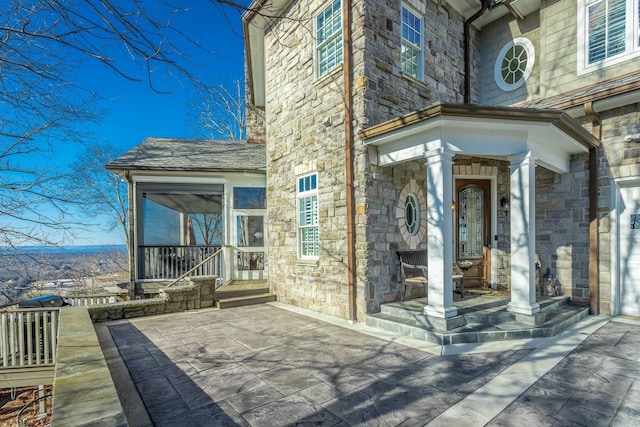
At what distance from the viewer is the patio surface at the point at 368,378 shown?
2623mm

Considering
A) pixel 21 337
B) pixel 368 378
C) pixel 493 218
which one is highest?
pixel 493 218

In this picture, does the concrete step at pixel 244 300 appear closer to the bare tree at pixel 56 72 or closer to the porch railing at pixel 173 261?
the porch railing at pixel 173 261

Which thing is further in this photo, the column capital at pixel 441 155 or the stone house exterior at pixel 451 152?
the stone house exterior at pixel 451 152

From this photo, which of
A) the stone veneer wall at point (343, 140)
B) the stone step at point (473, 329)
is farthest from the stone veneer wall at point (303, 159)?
the stone step at point (473, 329)

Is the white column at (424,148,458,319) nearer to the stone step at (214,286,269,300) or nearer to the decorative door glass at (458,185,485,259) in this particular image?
the decorative door glass at (458,185,485,259)

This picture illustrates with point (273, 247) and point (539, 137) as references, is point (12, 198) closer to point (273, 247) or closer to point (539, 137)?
point (273, 247)

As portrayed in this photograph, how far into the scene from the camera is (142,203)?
824 cm

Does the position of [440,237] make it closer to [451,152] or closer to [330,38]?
[451,152]

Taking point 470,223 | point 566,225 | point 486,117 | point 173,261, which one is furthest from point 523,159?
point 173,261

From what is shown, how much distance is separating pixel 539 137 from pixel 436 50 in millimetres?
2863

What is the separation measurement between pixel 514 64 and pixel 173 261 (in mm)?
9282

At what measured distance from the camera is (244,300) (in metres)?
7.04

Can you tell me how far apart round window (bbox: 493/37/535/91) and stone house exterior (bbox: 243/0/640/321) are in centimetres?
3

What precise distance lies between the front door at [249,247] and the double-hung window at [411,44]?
5.05 meters
